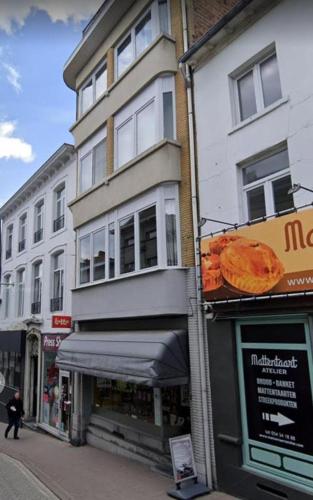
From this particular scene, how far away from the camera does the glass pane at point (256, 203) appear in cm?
808

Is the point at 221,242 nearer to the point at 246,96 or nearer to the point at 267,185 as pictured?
the point at 267,185

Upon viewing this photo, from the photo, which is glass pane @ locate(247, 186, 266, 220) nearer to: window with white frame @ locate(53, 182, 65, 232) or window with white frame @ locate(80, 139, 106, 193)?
window with white frame @ locate(80, 139, 106, 193)

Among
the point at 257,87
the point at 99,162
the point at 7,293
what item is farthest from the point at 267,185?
the point at 7,293

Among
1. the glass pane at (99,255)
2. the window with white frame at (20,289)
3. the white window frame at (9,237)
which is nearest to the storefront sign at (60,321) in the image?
the glass pane at (99,255)

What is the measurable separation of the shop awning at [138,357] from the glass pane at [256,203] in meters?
3.02

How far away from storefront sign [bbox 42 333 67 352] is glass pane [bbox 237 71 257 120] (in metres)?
9.69

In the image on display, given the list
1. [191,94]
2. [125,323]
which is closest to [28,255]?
[125,323]

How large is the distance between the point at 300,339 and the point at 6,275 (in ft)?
61.0

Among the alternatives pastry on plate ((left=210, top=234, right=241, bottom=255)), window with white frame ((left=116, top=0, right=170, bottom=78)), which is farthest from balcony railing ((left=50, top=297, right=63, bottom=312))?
pastry on plate ((left=210, top=234, right=241, bottom=255))

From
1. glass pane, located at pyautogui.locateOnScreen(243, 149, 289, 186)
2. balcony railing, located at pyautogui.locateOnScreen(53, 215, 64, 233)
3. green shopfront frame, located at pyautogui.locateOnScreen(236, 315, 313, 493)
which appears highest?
balcony railing, located at pyautogui.locateOnScreen(53, 215, 64, 233)

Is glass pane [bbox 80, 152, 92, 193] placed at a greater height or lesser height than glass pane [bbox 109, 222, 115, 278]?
greater

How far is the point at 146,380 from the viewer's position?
8.34 m

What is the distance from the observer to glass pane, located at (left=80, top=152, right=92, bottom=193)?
1334cm

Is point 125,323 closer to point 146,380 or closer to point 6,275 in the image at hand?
point 146,380
